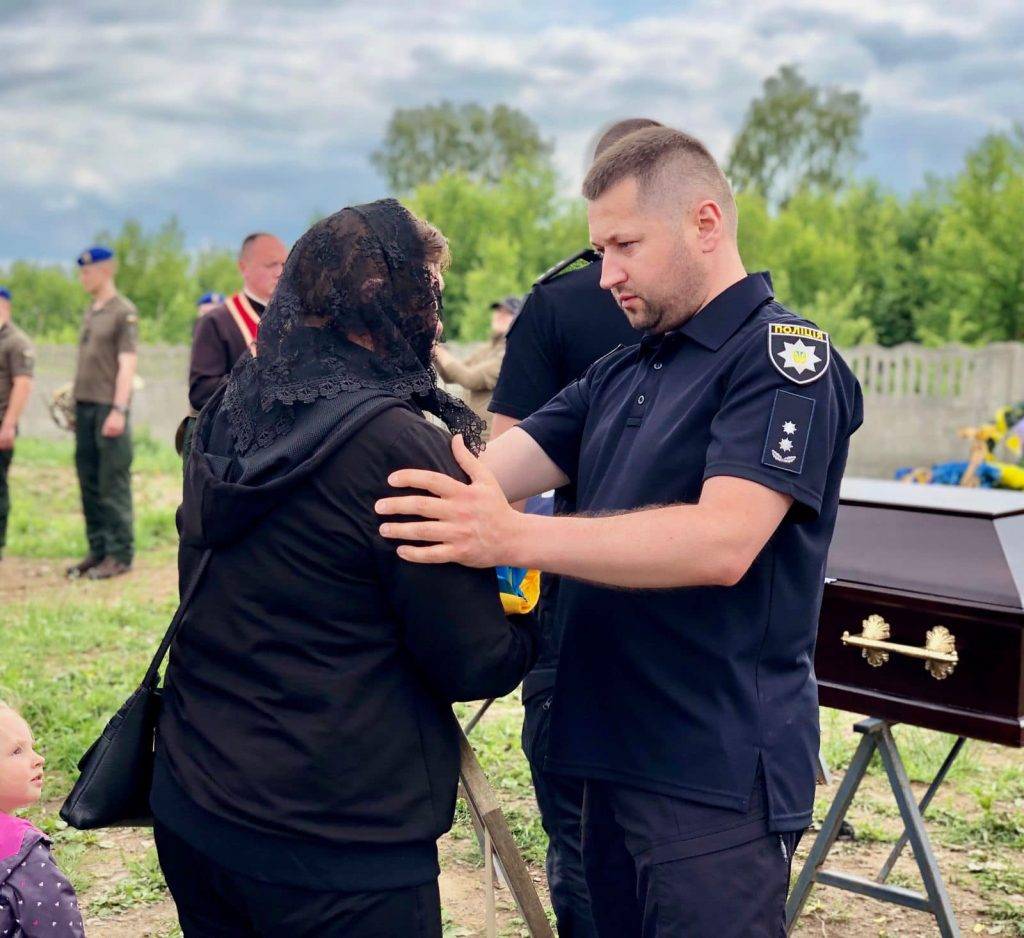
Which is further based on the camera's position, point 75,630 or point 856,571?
point 75,630

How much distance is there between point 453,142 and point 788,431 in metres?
60.5

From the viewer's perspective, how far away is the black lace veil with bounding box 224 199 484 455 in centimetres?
172

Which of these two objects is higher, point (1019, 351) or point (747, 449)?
point (747, 449)

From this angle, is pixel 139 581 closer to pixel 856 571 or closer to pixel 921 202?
pixel 856 571

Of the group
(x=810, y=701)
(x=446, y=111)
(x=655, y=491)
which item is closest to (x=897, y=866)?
(x=810, y=701)

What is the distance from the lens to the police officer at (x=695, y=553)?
176cm

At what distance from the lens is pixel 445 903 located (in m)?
3.84

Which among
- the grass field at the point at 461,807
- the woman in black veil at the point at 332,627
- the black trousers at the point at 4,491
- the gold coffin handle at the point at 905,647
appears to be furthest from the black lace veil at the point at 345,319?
the black trousers at the point at 4,491

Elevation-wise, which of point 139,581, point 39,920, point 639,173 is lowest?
point 139,581

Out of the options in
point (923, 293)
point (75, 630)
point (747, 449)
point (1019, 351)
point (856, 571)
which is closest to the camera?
point (747, 449)

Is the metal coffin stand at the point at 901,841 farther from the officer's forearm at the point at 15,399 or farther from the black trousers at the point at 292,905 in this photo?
the officer's forearm at the point at 15,399

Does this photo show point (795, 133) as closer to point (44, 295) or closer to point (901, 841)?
point (44, 295)

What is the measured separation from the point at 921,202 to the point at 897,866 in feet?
86.2

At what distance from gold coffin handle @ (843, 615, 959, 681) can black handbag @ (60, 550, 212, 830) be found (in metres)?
1.74
